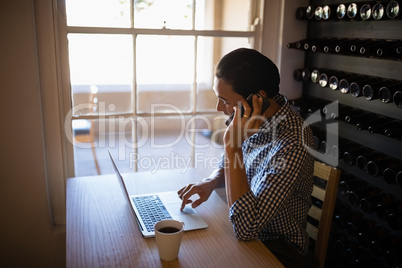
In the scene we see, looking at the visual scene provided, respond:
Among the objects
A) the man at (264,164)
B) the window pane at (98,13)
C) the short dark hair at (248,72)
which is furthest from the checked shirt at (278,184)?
the window pane at (98,13)

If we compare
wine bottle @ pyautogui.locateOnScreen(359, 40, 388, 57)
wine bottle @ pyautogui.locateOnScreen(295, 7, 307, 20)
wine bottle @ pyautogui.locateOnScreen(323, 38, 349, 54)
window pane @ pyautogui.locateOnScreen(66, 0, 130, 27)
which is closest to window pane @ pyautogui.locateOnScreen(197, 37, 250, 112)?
wine bottle @ pyautogui.locateOnScreen(295, 7, 307, 20)

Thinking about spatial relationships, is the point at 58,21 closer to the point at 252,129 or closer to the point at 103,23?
the point at 103,23

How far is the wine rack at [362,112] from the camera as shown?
1.51 m

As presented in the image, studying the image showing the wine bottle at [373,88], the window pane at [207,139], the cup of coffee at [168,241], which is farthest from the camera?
the window pane at [207,139]

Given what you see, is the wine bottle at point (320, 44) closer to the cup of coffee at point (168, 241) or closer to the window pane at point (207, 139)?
the window pane at point (207, 139)

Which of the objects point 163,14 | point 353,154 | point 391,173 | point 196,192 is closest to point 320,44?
point 353,154

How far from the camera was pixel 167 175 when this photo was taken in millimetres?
1839

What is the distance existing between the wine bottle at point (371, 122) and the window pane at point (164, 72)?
3.09 ft

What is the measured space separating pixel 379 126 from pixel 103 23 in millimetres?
1354

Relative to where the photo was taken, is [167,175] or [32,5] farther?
[167,175]

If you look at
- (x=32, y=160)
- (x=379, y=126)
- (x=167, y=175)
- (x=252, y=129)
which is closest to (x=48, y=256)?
(x=32, y=160)

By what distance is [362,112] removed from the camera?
1.68 meters

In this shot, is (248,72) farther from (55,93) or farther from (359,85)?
(55,93)

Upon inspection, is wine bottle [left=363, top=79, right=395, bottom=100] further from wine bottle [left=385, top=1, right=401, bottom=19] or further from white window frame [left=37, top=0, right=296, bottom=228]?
white window frame [left=37, top=0, right=296, bottom=228]
